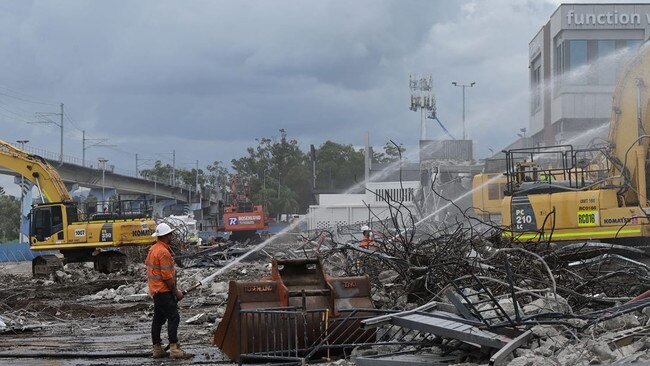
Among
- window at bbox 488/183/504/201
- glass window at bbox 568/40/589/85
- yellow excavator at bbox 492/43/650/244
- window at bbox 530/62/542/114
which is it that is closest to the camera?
A: yellow excavator at bbox 492/43/650/244

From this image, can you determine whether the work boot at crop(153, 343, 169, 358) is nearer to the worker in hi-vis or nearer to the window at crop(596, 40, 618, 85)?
the worker in hi-vis

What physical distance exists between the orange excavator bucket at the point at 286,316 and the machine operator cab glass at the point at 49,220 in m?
21.9

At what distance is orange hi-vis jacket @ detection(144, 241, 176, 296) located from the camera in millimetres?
11602

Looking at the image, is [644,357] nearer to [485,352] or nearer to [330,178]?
[485,352]

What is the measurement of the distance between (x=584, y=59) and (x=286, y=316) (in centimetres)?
4466

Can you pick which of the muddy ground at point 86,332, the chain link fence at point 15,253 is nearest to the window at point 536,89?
the chain link fence at point 15,253

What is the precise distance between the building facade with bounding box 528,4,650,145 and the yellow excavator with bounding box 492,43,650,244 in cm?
3111

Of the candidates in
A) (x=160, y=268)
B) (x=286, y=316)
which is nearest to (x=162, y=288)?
(x=160, y=268)

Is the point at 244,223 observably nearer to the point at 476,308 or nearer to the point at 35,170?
the point at 35,170

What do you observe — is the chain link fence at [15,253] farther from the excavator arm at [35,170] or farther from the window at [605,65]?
the window at [605,65]

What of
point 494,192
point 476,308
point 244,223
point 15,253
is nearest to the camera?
point 476,308

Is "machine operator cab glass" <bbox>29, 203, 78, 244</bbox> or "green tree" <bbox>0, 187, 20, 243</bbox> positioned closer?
"machine operator cab glass" <bbox>29, 203, 78, 244</bbox>

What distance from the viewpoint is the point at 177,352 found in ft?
36.8

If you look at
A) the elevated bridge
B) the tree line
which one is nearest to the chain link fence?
the elevated bridge
